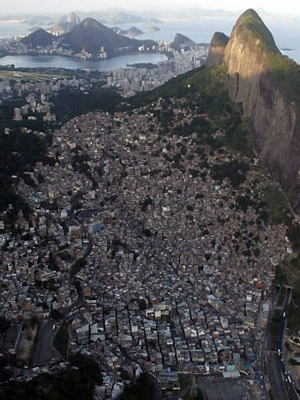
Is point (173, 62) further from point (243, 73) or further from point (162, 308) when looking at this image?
point (162, 308)

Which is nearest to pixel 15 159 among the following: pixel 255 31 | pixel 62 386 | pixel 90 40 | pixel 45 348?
pixel 45 348

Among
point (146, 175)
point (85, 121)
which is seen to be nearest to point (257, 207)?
point (146, 175)

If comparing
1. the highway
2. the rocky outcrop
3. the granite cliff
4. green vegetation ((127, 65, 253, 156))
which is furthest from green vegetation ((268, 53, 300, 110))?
the highway

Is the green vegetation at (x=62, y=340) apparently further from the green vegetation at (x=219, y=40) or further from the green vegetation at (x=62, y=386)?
the green vegetation at (x=219, y=40)

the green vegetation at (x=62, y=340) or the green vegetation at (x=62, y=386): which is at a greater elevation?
the green vegetation at (x=62, y=386)

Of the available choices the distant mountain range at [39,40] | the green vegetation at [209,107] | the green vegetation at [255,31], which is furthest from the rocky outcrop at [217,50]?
the distant mountain range at [39,40]

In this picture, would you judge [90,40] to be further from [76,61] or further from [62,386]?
[62,386]

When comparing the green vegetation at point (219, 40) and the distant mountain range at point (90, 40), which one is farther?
the distant mountain range at point (90, 40)

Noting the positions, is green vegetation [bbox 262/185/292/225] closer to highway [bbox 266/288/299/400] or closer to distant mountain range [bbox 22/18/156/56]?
highway [bbox 266/288/299/400]
